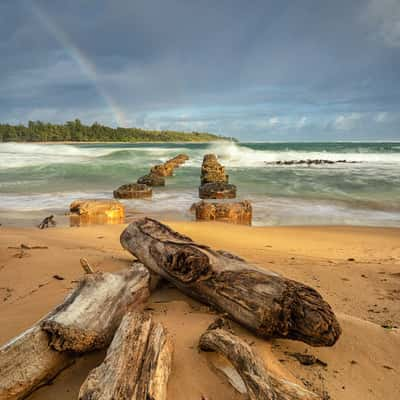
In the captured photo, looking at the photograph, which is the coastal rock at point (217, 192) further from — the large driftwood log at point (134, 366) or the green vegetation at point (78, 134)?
the green vegetation at point (78, 134)

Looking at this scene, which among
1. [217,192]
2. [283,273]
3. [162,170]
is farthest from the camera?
[162,170]

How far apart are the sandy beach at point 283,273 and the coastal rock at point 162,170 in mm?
11730

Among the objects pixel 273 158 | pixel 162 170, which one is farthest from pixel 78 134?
pixel 162 170

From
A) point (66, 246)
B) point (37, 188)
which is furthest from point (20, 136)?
point (66, 246)

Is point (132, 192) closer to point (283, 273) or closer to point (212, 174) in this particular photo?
point (212, 174)

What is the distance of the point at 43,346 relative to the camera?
1.75 m

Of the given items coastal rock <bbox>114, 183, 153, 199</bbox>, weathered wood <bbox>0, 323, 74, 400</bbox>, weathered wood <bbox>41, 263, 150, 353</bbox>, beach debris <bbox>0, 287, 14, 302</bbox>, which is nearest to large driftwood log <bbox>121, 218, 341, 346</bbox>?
weathered wood <bbox>41, 263, 150, 353</bbox>

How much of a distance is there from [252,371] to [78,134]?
117496 mm

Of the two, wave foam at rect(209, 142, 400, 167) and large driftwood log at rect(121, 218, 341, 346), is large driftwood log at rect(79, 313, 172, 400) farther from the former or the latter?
wave foam at rect(209, 142, 400, 167)

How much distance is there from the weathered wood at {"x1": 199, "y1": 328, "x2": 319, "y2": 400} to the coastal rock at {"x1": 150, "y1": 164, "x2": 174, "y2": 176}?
16239mm

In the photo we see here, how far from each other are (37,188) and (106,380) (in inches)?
573

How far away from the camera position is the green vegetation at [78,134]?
99125mm

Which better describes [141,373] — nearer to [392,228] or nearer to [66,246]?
[66,246]

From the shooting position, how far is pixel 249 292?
2.20m
